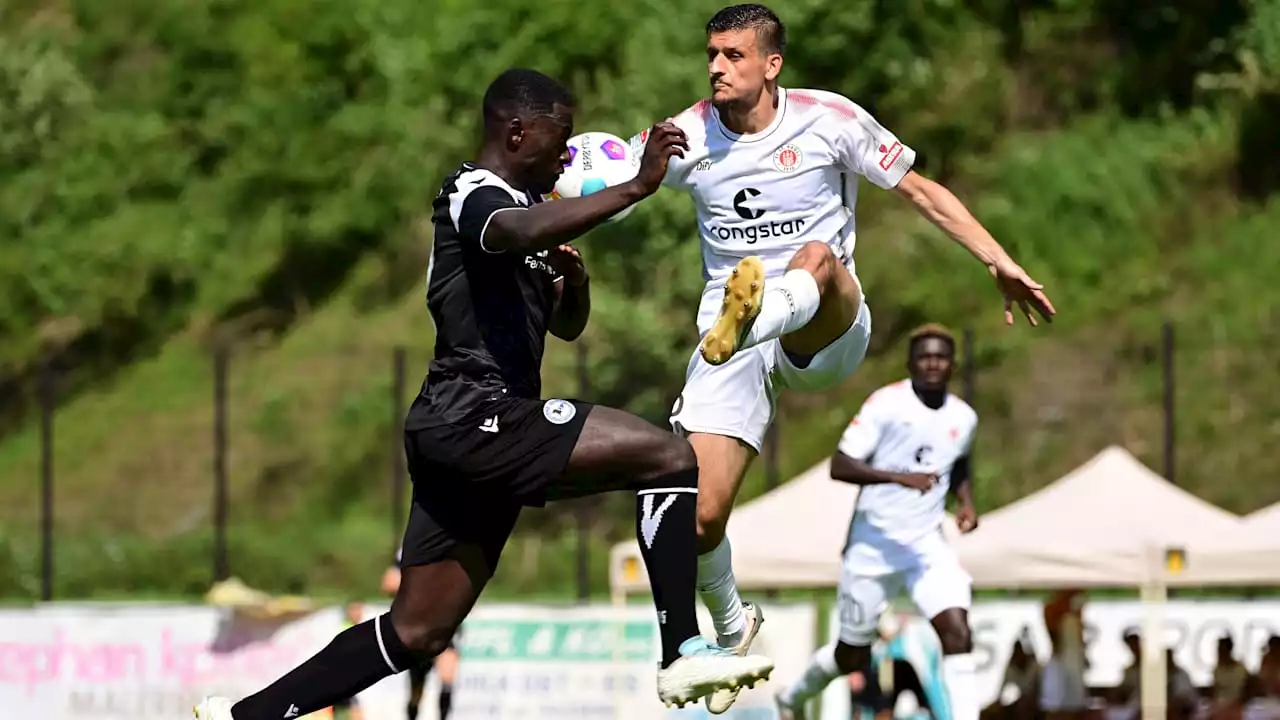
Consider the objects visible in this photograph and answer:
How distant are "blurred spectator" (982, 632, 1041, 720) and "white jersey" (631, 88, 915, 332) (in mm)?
6658

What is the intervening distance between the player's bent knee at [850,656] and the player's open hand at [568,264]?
5.36 m

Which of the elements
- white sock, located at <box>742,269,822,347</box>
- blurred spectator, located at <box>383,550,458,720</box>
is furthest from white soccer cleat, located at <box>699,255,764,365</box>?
blurred spectator, located at <box>383,550,458,720</box>

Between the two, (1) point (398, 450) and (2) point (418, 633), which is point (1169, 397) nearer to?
(1) point (398, 450)

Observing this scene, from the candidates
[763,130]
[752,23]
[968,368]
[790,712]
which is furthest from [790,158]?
[968,368]

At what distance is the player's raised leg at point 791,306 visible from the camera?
23.6 ft

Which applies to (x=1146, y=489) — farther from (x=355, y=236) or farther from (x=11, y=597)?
(x=355, y=236)

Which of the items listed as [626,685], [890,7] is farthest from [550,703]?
[890,7]

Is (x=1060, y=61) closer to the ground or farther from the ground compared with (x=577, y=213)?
farther from the ground

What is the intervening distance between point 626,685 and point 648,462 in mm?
8973

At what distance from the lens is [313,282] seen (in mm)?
32719

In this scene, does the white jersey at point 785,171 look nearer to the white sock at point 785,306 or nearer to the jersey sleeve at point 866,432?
the white sock at point 785,306

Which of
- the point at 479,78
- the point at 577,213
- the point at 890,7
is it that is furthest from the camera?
the point at 479,78

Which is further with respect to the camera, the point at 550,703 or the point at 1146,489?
the point at 550,703

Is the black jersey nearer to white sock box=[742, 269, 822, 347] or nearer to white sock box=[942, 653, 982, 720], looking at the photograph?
white sock box=[742, 269, 822, 347]
